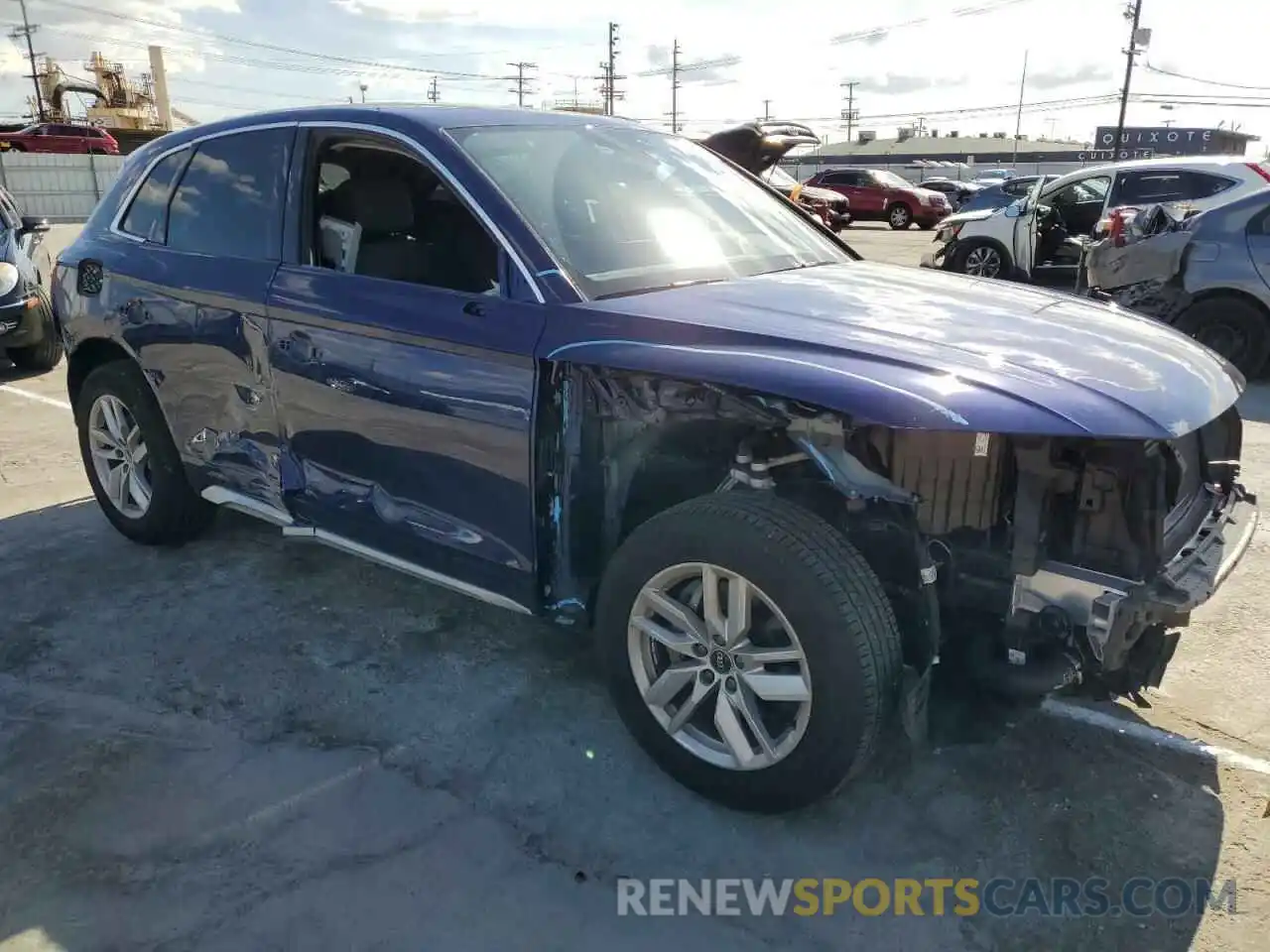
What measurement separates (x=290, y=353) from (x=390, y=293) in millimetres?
551

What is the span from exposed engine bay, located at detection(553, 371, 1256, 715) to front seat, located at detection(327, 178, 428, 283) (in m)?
0.97

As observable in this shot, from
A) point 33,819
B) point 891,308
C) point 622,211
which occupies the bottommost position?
point 33,819

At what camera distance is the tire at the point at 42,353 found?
867 cm

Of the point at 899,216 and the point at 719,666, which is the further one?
the point at 899,216

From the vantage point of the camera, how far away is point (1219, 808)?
276 centimetres

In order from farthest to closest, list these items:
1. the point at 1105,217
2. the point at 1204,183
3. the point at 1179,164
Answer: the point at 1179,164, the point at 1204,183, the point at 1105,217

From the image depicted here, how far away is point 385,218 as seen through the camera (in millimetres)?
3629

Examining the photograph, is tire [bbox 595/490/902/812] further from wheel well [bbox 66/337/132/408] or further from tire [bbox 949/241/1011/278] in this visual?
tire [bbox 949/241/1011/278]

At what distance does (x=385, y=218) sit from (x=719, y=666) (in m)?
2.08

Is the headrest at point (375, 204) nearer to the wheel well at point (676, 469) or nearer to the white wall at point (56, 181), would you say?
the wheel well at point (676, 469)

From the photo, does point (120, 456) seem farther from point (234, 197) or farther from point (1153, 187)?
point (1153, 187)

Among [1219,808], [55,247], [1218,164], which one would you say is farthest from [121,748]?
[55,247]

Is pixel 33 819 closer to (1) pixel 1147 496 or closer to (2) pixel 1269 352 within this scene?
(1) pixel 1147 496
